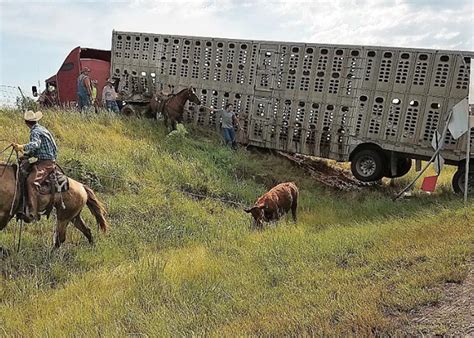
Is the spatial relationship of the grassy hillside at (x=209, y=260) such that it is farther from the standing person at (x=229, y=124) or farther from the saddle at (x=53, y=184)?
the standing person at (x=229, y=124)

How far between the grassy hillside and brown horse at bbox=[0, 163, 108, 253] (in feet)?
0.96

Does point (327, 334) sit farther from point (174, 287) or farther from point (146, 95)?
point (146, 95)

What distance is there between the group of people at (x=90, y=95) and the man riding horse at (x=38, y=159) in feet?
30.4

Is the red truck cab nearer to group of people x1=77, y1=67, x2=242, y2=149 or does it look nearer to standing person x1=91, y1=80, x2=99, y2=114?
standing person x1=91, y1=80, x2=99, y2=114

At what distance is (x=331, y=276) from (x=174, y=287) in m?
2.06

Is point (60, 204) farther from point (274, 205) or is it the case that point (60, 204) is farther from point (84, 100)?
point (84, 100)

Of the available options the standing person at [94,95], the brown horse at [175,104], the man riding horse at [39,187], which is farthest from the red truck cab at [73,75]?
the man riding horse at [39,187]

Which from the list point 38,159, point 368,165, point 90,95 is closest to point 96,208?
point 38,159

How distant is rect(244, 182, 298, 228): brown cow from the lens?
11211 millimetres

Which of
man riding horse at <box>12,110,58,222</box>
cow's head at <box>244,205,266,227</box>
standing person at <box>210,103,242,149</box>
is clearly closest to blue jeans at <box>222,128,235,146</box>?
standing person at <box>210,103,242,149</box>

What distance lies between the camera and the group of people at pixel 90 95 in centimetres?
1812

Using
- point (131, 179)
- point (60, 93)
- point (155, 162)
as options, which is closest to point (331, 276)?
point (131, 179)

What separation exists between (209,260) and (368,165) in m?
9.25

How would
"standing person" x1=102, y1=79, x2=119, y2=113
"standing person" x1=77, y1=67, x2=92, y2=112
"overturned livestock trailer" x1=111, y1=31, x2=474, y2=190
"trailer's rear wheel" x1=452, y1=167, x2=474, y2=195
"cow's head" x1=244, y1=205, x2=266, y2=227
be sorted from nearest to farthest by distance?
1. "cow's head" x1=244, y1=205, x2=266, y2=227
2. "trailer's rear wheel" x1=452, y1=167, x2=474, y2=195
3. "overturned livestock trailer" x1=111, y1=31, x2=474, y2=190
4. "standing person" x1=77, y1=67, x2=92, y2=112
5. "standing person" x1=102, y1=79, x2=119, y2=113
